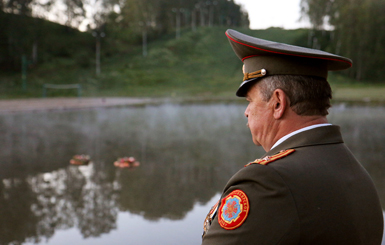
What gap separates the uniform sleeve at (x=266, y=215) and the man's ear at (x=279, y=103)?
25 cm

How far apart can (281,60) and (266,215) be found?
530 millimetres

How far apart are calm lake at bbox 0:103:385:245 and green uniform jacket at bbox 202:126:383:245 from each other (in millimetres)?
2341

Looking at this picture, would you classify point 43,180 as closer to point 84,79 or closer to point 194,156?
point 194,156

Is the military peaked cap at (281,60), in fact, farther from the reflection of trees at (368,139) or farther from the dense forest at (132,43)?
the dense forest at (132,43)

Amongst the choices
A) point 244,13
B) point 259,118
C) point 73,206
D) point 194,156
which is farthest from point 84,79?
point 244,13

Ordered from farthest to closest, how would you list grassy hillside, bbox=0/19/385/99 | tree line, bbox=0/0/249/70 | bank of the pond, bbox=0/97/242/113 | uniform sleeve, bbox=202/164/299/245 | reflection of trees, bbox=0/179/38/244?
tree line, bbox=0/0/249/70 < grassy hillside, bbox=0/19/385/99 < bank of the pond, bbox=0/97/242/113 < reflection of trees, bbox=0/179/38/244 < uniform sleeve, bbox=202/164/299/245

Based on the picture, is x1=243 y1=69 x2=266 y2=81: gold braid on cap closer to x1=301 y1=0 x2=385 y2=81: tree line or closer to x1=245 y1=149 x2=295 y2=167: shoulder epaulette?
x1=245 y1=149 x2=295 y2=167: shoulder epaulette

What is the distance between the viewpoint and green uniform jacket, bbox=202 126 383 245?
1068 mm

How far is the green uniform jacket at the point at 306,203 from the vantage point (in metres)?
1.07

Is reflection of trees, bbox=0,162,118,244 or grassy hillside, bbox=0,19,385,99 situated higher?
grassy hillside, bbox=0,19,385,99

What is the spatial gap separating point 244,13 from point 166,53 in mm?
40306

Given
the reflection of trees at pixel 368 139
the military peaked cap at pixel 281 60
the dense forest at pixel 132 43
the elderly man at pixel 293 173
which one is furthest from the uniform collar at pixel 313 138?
the dense forest at pixel 132 43

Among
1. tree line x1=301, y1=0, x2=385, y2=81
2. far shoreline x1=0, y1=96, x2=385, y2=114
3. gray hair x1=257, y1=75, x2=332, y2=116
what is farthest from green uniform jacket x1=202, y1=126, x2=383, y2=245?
tree line x1=301, y1=0, x2=385, y2=81

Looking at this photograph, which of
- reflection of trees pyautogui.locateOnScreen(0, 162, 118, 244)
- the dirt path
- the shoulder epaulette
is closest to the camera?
the shoulder epaulette
